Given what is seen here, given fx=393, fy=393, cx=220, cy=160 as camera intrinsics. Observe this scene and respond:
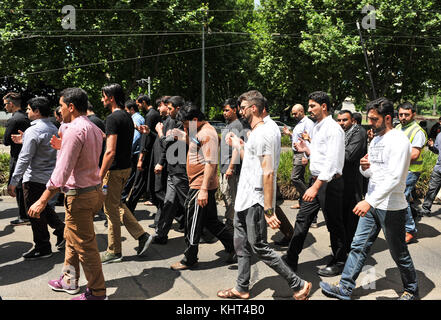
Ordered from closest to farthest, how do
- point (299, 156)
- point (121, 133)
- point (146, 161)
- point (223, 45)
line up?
point (121, 133) < point (146, 161) < point (299, 156) < point (223, 45)

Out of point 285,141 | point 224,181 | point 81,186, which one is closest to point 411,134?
point 224,181

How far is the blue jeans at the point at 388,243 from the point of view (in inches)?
145

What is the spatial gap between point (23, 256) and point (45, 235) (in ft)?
1.23

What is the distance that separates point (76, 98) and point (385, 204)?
120 inches

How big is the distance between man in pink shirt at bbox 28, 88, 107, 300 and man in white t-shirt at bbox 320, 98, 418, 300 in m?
2.28

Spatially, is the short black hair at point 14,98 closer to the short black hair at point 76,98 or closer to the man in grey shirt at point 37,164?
the man in grey shirt at point 37,164

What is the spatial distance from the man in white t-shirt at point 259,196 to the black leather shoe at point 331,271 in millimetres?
784

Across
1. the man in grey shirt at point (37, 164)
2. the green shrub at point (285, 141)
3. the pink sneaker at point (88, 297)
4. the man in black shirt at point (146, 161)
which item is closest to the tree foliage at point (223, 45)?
the green shrub at point (285, 141)

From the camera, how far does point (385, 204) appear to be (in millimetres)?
3648

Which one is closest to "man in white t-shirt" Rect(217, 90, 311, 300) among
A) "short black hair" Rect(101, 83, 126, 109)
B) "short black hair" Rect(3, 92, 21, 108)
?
"short black hair" Rect(101, 83, 126, 109)

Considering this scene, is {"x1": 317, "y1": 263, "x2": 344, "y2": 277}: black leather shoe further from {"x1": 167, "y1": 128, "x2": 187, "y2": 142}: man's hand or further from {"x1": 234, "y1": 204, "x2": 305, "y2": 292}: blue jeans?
{"x1": 167, "y1": 128, "x2": 187, "y2": 142}: man's hand

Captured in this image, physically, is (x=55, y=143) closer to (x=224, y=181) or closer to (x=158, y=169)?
(x=158, y=169)

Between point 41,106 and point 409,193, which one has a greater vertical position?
point 41,106

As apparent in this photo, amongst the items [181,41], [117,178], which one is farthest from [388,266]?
[181,41]
